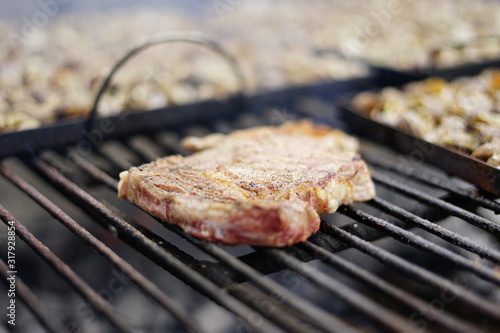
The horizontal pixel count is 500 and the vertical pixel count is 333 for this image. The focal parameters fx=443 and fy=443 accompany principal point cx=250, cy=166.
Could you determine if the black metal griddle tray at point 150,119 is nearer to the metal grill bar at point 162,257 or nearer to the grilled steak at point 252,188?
the metal grill bar at point 162,257

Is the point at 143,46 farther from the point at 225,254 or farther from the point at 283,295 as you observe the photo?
the point at 283,295

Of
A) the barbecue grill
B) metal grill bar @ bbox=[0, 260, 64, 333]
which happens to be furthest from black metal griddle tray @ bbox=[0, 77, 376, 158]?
metal grill bar @ bbox=[0, 260, 64, 333]

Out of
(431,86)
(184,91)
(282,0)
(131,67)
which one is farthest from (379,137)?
(282,0)

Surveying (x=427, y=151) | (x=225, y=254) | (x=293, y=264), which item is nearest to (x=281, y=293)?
(x=293, y=264)

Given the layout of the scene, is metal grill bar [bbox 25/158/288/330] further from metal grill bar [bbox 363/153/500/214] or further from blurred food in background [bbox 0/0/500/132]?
metal grill bar [bbox 363/153/500/214]

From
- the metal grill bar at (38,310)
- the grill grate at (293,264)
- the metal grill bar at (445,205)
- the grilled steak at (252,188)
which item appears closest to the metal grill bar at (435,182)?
the grill grate at (293,264)

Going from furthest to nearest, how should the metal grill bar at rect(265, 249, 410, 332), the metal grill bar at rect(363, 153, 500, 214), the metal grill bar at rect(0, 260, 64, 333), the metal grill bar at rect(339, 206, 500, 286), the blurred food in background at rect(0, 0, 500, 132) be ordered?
the blurred food in background at rect(0, 0, 500, 132)
the metal grill bar at rect(363, 153, 500, 214)
the metal grill bar at rect(339, 206, 500, 286)
the metal grill bar at rect(0, 260, 64, 333)
the metal grill bar at rect(265, 249, 410, 332)
